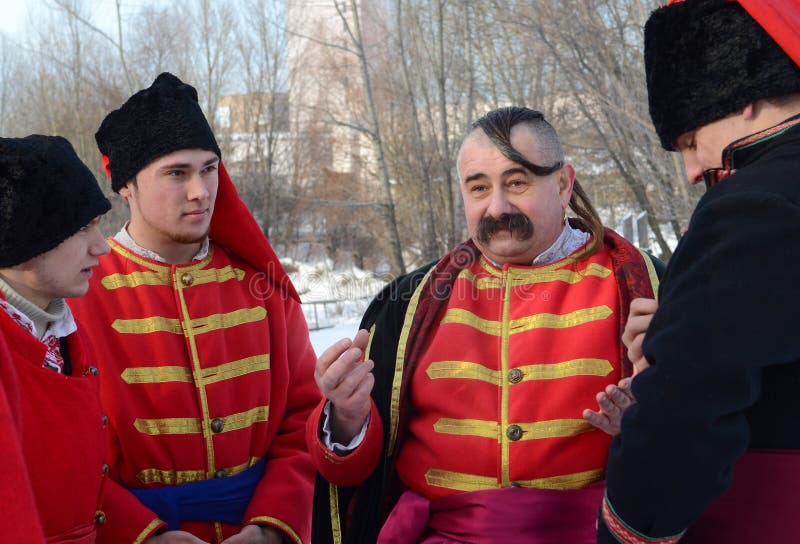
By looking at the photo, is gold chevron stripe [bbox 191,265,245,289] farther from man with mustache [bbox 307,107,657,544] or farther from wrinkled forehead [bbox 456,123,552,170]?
wrinkled forehead [bbox 456,123,552,170]

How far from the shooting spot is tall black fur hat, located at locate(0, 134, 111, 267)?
1953mm

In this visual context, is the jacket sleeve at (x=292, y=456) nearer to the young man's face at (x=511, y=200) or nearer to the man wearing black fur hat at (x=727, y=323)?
the young man's face at (x=511, y=200)

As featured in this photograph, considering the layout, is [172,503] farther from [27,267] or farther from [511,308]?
[511,308]

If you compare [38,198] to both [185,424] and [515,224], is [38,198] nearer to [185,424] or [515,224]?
[185,424]

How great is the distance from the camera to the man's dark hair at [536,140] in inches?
95.2

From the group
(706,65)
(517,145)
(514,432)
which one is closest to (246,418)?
(514,432)

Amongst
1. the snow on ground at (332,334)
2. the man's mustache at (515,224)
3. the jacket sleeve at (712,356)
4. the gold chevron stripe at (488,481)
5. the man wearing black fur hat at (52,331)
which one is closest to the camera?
the jacket sleeve at (712,356)

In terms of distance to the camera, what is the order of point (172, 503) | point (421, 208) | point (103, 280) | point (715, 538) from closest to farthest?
point (715, 538) < point (172, 503) < point (103, 280) < point (421, 208)

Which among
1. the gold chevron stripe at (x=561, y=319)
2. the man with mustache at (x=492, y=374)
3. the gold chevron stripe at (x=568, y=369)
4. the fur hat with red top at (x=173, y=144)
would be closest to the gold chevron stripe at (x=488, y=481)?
the man with mustache at (x=492, y=374)

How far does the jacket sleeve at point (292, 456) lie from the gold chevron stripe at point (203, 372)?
0.11 metres

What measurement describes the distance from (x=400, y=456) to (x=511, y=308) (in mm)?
586

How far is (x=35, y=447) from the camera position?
6.26 ft

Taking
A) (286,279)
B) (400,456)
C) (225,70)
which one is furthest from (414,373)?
(225,70)

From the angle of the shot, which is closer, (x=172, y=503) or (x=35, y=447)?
(x=35, y=447)
